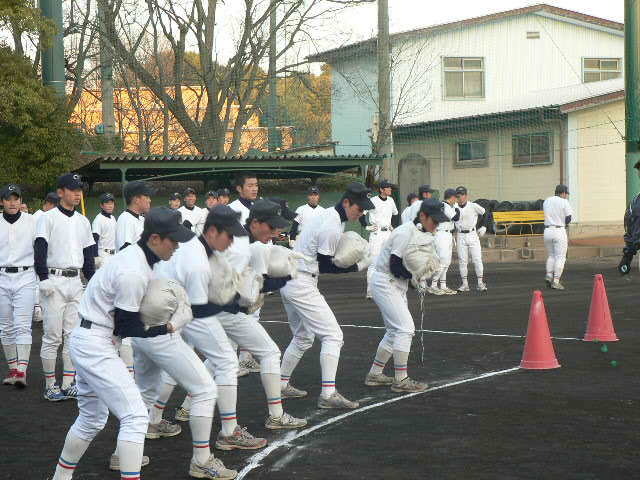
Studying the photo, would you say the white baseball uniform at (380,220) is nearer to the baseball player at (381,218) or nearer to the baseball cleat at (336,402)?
the baseball player at (381,218)

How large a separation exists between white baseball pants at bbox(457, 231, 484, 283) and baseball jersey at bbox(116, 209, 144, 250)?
1085 cm

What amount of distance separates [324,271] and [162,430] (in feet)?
7.23

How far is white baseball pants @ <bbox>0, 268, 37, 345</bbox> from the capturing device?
34.9ft

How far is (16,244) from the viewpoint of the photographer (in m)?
10.8

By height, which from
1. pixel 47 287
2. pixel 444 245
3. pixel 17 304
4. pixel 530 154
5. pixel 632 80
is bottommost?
pixel 17 304

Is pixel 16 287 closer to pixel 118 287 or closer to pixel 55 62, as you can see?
pixel 118 287

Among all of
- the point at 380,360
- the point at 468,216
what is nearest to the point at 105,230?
the point at 380,360

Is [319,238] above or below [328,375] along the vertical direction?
above

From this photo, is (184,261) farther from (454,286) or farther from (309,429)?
(454,286)

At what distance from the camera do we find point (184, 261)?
23.1ft

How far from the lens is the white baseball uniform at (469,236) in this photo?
20.7 meters

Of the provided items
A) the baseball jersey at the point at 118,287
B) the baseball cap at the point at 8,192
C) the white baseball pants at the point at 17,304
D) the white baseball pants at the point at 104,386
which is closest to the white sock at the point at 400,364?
the white baseball pants at the point at 17,304

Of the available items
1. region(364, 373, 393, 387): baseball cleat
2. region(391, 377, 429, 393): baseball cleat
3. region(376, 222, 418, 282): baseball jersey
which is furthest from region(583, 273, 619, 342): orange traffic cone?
region(376, 222, 418, 282): baseball jersey

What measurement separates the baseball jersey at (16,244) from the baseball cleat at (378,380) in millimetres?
3890
